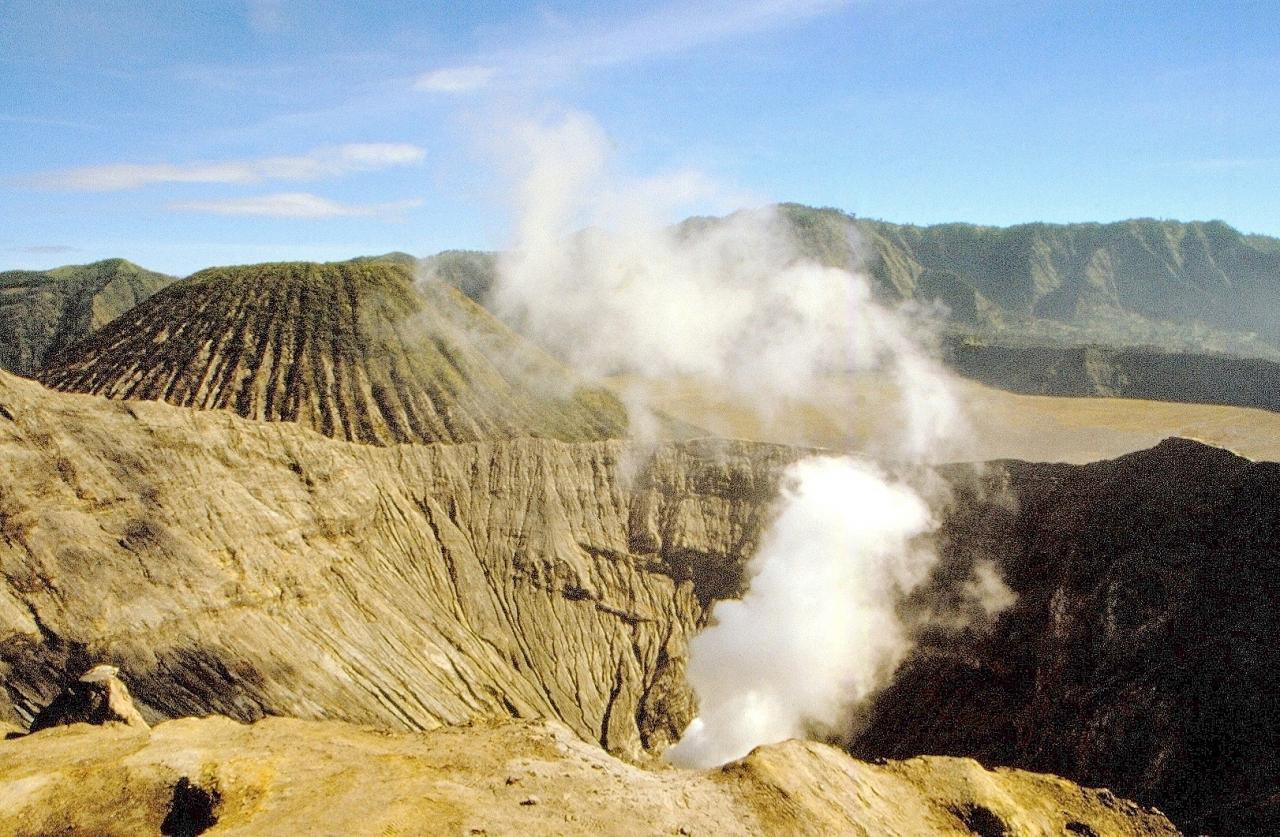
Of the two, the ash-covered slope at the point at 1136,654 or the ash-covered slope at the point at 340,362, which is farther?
the ash-covered slope at the point at 340,362

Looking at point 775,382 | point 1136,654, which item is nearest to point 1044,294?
point 775,382

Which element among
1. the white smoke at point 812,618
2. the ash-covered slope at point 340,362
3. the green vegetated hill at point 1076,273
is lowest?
the white smoke at point 812,618

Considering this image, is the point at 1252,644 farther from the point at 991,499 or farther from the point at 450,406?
the point at 450,406

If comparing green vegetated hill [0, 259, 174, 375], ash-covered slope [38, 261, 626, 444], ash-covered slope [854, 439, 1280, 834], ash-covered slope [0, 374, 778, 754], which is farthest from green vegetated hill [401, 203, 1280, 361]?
ash-covered slope [854, 439, 1280, 834]

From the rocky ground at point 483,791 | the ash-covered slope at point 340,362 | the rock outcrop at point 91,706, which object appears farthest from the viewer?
the ash-covered slope at point 340,362

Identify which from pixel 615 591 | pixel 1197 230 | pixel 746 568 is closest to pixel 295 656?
pixel 615 591

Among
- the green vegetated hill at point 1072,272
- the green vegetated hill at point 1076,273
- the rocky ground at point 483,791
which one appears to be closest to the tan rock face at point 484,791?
the rocky ground at point 483,791

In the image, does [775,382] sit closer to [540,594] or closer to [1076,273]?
[540,594]

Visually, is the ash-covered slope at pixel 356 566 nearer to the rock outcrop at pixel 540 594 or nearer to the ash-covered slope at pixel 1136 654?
the rock outcrop at pixel 540 594
